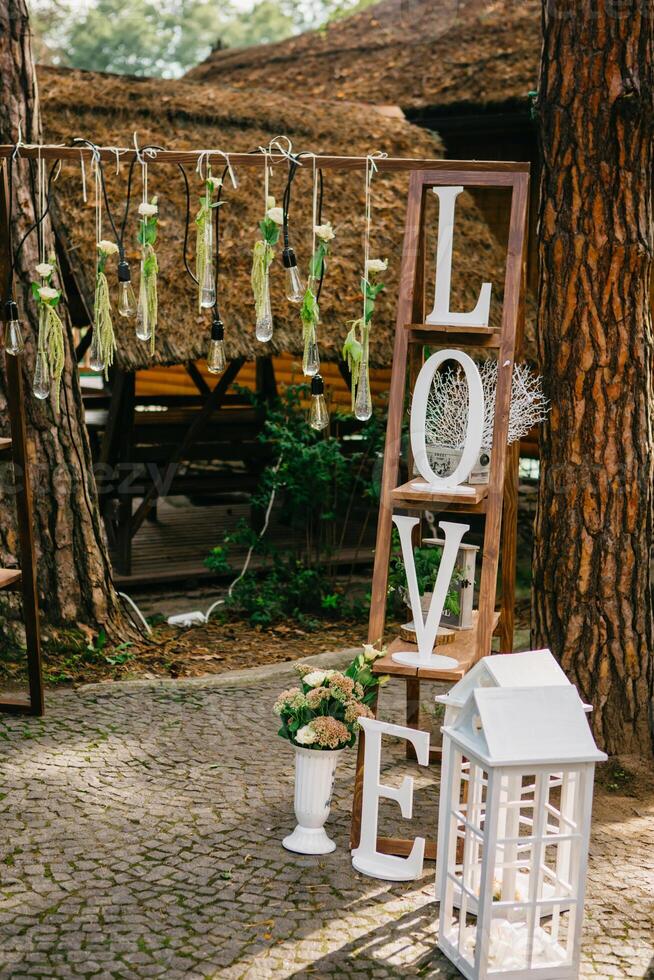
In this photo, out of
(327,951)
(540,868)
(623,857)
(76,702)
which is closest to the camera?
(540,868)

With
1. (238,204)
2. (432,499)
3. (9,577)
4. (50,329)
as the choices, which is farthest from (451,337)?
(238,204)

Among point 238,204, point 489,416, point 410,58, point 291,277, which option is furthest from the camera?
point 410,58

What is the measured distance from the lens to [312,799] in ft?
13.2

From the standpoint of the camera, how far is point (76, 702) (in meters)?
5.56

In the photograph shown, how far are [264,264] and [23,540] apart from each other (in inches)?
72.2

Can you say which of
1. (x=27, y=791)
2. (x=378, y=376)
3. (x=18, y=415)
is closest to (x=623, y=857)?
(x=27, y=791)

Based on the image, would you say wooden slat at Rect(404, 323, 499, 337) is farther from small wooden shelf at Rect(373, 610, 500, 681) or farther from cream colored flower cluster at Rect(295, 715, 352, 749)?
cream colored flower cluster at Rect(295, 715, 352, 749)

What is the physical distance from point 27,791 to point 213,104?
21.6 ft

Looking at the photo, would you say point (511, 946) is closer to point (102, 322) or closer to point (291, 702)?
point (291, 702)

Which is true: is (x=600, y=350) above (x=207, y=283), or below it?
below

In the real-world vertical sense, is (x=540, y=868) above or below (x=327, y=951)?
above

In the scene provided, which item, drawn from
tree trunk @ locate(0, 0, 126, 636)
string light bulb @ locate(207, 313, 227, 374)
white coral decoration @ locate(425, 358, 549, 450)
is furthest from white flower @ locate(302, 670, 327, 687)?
tree trunk @ locate(0, 0, 126, 636)

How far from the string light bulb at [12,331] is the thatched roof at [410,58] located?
692 cm

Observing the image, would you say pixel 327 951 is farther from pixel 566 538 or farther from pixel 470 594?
pixel 566 538
